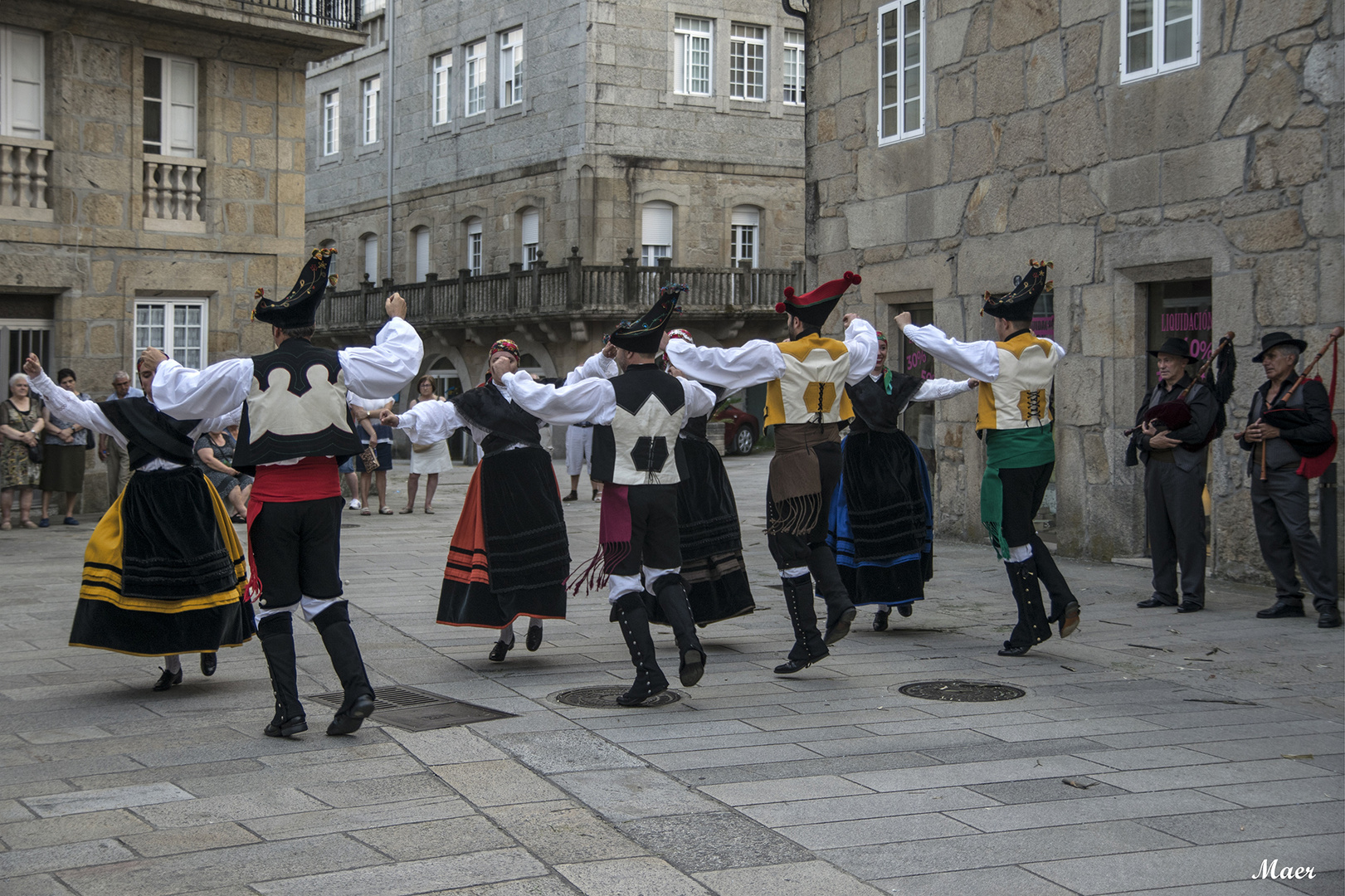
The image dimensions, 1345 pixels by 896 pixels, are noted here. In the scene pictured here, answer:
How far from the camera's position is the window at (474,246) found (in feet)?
114

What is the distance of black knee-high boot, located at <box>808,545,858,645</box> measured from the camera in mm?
7086

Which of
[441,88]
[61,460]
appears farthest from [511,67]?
[61,460]

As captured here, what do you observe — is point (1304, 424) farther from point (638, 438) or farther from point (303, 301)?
point (303, 301)

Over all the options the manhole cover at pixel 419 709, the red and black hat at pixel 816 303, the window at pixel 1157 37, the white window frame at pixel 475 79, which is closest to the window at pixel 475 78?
the white window frame at pixel 475 79

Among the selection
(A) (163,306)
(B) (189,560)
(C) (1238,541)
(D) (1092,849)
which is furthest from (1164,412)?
(A) (163,306)

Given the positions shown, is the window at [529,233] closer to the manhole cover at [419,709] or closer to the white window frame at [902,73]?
the white window frame at [902,73]

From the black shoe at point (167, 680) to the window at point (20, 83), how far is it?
38.0ft

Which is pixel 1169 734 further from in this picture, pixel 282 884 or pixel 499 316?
pixel 499 316

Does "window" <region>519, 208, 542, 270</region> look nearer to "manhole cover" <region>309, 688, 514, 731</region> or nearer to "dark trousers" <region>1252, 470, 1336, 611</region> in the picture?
"dark trousers" <region>1252, 470, 1336, 611</region>

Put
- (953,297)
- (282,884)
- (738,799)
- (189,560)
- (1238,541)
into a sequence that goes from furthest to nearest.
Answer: (953,297) → (1238,541) → (189,560) → (738,799) → (282,884)

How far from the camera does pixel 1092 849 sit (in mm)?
4316

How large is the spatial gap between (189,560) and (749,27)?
28334 millimetres

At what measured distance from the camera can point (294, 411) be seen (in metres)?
5.78

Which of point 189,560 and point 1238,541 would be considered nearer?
point 189,560
